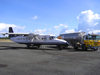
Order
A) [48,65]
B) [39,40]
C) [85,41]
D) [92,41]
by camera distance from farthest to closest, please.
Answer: [39,40] → [85,41] → [92,41] → [48,65]

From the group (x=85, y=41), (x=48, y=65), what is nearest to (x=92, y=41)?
(x=85, y=41)

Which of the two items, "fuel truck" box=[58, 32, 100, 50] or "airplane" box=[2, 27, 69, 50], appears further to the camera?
"airplane" box=[2, 27, 69, 50]

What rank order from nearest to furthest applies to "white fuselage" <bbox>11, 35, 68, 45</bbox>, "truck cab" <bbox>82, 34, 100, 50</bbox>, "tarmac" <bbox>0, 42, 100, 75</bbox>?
1. "tarmac" <bbox>0, 42, 100, 75</bbox>
2. "truck cab" <bbox>82, 34, 100, 50</bbox>
3. "white fuselage" <bbox>11, 35, 68, 45</bbox>

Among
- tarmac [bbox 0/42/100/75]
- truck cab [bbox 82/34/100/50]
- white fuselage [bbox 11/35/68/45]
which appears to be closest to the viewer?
tarmac [bbox 0/42/100/75]

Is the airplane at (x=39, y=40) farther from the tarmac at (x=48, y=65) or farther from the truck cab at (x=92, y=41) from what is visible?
the tarmac at (x=48, y=65)

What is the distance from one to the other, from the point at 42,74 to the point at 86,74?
244 cm

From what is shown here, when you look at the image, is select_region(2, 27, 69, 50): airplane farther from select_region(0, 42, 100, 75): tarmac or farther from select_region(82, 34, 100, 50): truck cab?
select_region(0, 42, 100, 75): tarmac

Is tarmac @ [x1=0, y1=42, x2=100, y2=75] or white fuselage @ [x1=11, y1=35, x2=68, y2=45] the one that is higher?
white fuselage @ [x1=11, y1=35, x2=68, y2=45]

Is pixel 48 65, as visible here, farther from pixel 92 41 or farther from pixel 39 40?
pixel 39 40

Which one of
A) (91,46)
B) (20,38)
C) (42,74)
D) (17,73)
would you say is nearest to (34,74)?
(42,74)

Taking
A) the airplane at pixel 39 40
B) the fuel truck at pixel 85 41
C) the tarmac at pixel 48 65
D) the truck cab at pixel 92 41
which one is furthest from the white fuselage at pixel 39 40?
the tarmac at pixel 48 65

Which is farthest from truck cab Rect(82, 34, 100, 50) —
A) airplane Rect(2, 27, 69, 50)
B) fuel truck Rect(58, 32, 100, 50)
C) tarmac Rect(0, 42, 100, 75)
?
tarmac Rect(0, 42, 100, 75)

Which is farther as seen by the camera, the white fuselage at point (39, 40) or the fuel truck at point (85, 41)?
the white fuselage at point (39, 40)

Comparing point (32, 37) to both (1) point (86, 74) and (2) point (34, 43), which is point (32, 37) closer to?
(2) point (34, 43)
